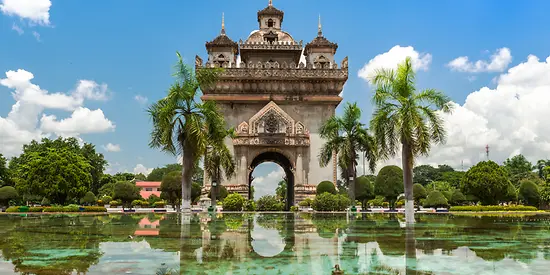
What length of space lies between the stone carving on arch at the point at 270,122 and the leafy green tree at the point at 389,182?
26.1ft

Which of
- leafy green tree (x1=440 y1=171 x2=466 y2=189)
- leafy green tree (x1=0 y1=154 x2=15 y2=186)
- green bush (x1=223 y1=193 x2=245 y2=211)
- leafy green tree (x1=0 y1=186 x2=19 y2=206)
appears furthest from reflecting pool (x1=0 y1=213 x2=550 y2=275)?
leafy green tree (x1=440 y1=171 x2=466 y2=189)

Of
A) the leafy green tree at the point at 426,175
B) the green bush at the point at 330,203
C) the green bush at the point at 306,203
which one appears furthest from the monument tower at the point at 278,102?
the leafy green tree at the point at 426,175

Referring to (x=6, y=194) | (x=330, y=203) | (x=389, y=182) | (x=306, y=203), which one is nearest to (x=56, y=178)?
(x=6, y=194)

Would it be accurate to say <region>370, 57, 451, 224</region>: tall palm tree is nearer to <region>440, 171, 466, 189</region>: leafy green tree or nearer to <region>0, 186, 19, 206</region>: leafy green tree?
<region>0, 186, 19, 206</region>: leafy green tree

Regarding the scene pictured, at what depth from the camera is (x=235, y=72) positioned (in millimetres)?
39438

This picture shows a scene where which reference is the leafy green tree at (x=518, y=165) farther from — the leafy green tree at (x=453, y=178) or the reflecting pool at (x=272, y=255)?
the reflecting pool at (x=272, y=255)

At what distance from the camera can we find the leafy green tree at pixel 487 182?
32875 millimetres

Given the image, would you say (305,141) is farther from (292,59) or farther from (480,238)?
(480,238)

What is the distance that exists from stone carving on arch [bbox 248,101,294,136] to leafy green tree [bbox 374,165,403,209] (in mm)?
7942

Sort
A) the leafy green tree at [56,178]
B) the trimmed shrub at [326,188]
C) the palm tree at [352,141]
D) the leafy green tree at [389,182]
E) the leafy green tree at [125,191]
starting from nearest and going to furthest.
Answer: the palm tree at [352,141] → the leafy green tree at [56,178] → the leafy green tree at [389,182] → the trimmed shrub at [326,188] → the leafy green tree at [125,191]

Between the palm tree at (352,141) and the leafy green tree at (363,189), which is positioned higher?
the palm tree at (352,141)

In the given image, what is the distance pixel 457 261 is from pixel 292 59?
3831 centimetres

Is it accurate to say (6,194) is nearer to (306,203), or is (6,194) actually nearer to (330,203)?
(306,203)

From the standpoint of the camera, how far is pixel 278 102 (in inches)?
1575
